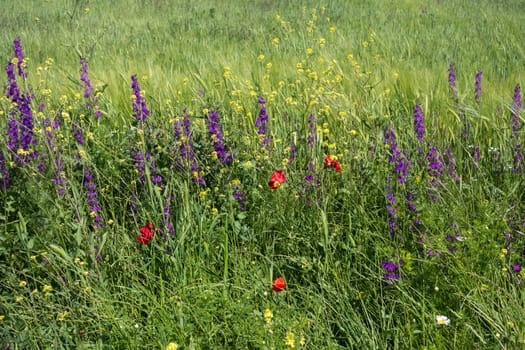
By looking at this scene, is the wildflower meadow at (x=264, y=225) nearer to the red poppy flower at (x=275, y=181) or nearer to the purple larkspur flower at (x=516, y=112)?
the purple larkspur flower at (x=516, y=112)

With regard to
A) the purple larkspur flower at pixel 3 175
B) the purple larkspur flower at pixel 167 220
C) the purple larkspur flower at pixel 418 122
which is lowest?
the purple larkspur flower at pixel 167 220

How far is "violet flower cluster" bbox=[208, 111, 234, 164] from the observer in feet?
7.99

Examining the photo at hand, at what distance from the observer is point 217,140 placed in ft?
7.93

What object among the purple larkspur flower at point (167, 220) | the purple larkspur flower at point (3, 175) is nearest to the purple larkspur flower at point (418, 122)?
the purple larkspur flower at point (167, 220)

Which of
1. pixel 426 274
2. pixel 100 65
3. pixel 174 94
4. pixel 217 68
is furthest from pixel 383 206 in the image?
pixel 100 65

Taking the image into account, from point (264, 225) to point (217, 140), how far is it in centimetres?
43

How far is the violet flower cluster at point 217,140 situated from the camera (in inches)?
95.9

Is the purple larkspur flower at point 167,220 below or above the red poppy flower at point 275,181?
below

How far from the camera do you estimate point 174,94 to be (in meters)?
3.28

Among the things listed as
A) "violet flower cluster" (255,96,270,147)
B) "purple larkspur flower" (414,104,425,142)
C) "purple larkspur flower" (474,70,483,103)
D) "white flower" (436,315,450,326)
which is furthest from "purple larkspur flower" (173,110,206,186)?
"purple larkspur flower" (474,70,483,103)

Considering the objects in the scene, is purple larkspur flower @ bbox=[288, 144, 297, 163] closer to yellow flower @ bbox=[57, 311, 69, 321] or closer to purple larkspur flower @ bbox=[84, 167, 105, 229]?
purple larkspur flower @ bbox=[84, 167, 105, 229]

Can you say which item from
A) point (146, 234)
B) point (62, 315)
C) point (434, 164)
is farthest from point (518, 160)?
point (62, 315)

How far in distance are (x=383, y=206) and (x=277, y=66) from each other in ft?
6.18

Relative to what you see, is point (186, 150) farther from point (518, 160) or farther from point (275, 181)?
point (518, 160)
